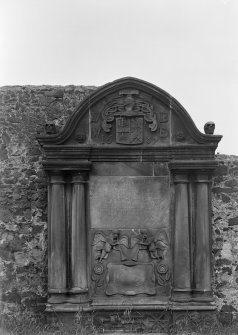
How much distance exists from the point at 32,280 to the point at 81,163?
82.7 inches

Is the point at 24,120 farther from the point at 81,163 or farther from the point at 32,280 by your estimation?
the point at 32,280

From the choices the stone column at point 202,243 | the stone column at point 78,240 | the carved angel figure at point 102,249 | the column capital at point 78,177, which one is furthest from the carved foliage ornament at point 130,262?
the column capital at point 78,177

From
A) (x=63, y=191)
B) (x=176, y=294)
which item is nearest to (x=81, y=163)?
(x=63, y=191)

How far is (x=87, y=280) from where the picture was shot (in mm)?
8047

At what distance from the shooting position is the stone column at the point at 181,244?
798 centimetres

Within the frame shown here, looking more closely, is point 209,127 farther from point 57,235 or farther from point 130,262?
point 57,235

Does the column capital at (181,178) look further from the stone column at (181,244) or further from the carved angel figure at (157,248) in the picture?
the carved angel figure at (157,248)

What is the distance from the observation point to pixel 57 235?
26.3 ft

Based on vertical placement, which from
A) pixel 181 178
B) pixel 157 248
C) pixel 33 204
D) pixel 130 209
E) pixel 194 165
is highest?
pixel 194 165

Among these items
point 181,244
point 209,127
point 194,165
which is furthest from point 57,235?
point 209,127

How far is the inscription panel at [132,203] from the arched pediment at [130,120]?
58 cm

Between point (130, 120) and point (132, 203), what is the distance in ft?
4.12

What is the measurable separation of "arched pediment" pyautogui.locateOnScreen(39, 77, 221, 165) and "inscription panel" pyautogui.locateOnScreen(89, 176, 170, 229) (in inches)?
22.6

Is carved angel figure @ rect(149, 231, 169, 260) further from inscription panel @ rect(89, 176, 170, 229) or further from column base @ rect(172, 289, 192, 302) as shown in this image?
column base @ rect(172, 289, 192, 302)
